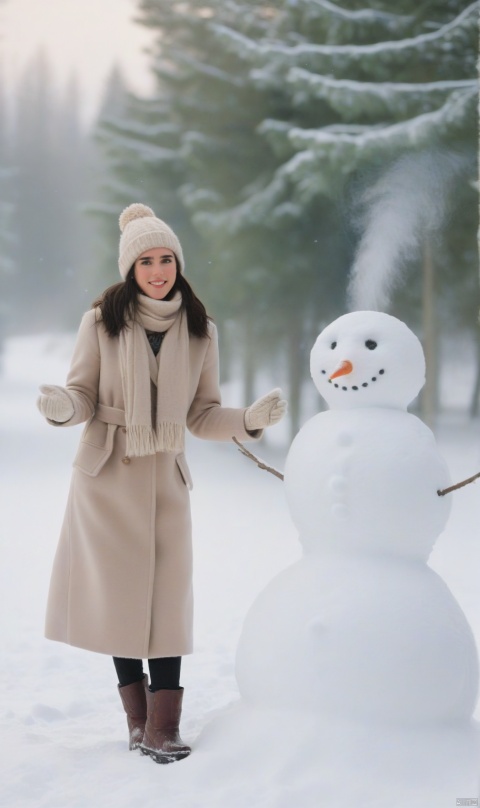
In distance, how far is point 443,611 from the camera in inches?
50.7

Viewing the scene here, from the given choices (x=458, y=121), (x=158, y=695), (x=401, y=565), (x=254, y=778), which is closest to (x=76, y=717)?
(x=158, y=695)

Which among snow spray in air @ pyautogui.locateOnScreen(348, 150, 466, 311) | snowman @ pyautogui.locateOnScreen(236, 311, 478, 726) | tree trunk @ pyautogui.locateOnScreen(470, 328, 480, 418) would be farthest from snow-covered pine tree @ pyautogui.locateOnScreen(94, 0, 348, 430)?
snowman @ pyautogui.locateOnScreen(236, 311, 478, 726)

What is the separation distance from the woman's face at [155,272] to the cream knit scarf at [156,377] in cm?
2

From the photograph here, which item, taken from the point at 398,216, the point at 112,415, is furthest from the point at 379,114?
the point at 112,415

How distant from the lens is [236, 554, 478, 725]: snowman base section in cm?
124

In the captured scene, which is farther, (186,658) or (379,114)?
(379,114)

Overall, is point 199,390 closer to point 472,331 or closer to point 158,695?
point 158,695

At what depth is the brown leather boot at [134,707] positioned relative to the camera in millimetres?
1439

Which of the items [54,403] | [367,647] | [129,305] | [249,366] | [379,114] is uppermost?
[379,114]

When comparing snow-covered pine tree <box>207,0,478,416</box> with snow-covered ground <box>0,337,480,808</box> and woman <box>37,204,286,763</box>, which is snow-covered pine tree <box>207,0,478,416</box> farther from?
woman <box>37,204,286,763</box>

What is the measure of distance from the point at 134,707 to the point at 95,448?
0.43 meters

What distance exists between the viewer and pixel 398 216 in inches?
179

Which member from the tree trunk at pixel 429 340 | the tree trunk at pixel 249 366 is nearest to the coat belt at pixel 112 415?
the tree trunk at pixel 429 340

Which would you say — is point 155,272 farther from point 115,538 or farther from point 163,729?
point 163,729
